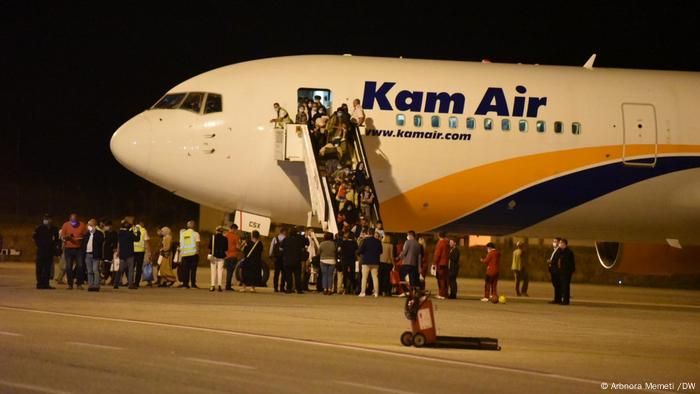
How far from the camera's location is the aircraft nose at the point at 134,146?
89.7ft

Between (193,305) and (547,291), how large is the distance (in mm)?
17641

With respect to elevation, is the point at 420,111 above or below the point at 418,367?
above

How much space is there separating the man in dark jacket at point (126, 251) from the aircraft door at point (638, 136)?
12012 mm

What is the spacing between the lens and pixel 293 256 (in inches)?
1101

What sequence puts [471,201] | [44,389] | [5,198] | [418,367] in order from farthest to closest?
[5,198], [471,201], [418,367], [44,389]

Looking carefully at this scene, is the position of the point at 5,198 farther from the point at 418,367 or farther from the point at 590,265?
the point at 418,367

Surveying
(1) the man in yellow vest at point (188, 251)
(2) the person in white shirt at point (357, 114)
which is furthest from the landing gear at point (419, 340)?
(1) the man in yellow vest at point (188, 251)

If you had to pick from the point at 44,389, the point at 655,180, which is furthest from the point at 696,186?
the point at 44,389

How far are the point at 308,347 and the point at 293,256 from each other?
12196 mm

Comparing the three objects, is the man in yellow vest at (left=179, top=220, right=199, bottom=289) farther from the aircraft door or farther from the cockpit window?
the aircraft door

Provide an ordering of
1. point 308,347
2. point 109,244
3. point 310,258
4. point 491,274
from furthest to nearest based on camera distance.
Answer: point 310,258
point 491,274
point 109,244
point 308,347

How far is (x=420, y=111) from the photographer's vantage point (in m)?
28.0

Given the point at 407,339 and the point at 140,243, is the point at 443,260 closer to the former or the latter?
the point at 140,243

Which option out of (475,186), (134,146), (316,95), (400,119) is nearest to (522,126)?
(475,186)
